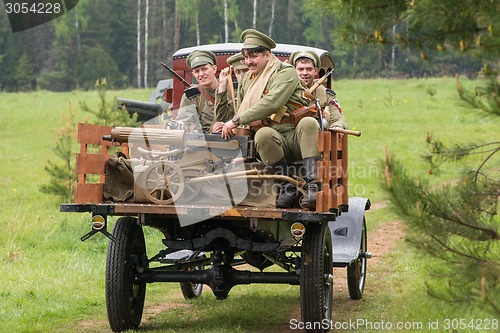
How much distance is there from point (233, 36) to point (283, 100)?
2106 inches

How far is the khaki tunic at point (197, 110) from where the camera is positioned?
8602mm

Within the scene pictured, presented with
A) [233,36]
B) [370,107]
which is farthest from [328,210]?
[233,36]

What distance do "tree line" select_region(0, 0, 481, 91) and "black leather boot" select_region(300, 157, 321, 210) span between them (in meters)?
50.7

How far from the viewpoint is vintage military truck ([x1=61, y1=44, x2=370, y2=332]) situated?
7.28 meters

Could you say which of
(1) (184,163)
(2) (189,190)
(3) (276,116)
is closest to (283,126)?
(3) (276,116)

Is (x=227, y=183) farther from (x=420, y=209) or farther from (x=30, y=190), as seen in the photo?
(x=30, y=190)

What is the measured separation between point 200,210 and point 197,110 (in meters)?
1.81

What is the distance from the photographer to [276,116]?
7891 mm

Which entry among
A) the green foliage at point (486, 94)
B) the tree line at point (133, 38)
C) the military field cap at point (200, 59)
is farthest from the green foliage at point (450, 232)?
the tree line at point (133, 38)

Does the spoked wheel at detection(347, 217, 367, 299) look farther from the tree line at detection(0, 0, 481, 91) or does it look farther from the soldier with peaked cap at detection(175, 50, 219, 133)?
the tree line at detection(0, 0, 481, 91)

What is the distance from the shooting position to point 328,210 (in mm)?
7402

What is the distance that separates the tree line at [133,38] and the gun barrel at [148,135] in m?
50.9

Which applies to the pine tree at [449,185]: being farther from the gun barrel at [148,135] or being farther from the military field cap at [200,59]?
the military field cap at [200,59]

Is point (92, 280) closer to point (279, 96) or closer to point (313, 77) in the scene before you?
point (313, 77)
